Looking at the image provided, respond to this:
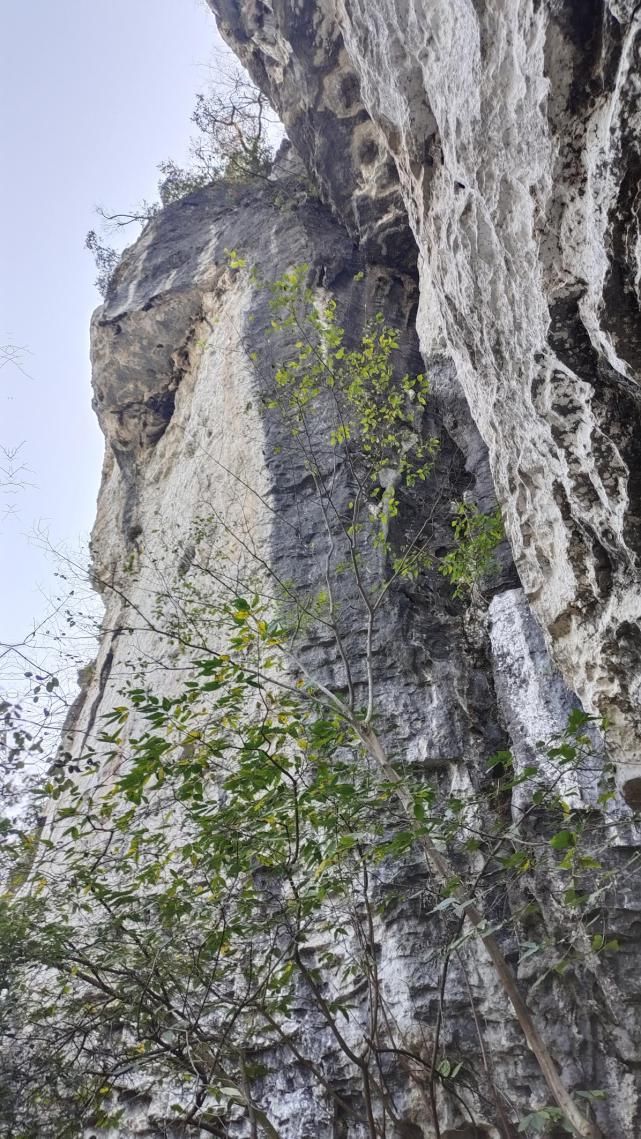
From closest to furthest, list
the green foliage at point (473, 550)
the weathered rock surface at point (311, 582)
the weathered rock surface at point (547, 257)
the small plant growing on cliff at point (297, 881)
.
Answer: the weathered rock surface at point (547, 257), the small plant growing on cliff at point (297, 881), the weathered rock surface at point (311, 582), the green foliage at point (473, 550)

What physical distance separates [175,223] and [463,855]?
10.5 meters

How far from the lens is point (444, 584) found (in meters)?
6.02

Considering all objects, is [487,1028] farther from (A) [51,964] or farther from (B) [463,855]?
(A) [51,964]

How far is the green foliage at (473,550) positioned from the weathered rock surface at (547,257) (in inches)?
40.9

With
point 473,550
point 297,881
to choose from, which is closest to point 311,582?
point 473,550

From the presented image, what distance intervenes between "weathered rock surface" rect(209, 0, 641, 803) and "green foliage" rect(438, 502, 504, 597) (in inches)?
40.9

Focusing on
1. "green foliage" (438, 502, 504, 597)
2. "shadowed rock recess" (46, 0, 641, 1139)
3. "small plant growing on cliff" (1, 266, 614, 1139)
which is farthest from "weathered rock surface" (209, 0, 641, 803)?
"green foliage" (438, 502, 504, 597)

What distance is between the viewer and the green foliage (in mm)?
5478

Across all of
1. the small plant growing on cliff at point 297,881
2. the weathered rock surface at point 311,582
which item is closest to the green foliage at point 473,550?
the small plant growing on cliff at point 297,881

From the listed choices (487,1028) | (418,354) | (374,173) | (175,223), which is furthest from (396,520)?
(175,223)

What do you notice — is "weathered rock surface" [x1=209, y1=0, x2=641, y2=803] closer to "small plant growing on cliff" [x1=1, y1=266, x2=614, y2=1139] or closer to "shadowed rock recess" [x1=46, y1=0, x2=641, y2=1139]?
"shadowed rock recess" [x1=46, y1=0, x2=641, y2=1139]

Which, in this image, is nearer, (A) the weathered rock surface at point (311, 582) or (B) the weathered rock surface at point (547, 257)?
(B) the weathered rock surface at point (547, 257)

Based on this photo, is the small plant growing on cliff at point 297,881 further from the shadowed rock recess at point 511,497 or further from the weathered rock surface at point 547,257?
the weathered rock surface at point 547,257

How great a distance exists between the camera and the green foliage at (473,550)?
18.0ft
